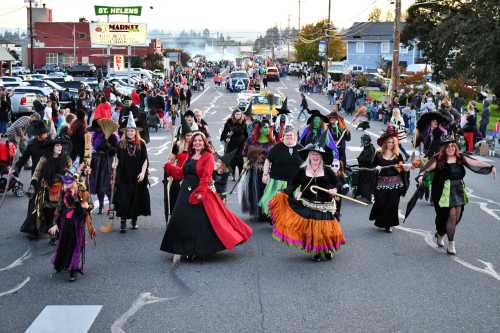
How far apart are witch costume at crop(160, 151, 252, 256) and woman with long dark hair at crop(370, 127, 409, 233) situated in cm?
306

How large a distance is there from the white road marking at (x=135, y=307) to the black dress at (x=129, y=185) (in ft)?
11.3

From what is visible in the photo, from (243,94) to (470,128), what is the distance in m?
19.8

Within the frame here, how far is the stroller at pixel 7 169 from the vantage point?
1573 cm

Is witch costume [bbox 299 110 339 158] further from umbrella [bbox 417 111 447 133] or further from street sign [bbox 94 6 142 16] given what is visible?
street sign [bbox 94 6 142 16]

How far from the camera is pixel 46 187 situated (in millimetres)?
11242

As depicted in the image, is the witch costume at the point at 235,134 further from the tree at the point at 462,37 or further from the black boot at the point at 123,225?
the tree at the point at 462,37

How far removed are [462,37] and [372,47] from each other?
216 ft

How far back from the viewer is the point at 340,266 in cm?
982

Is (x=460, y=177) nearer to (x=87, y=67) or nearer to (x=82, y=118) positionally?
(x=82, y=118)

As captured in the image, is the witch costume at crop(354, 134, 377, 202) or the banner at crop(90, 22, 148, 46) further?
the banner at crop(90, 22, 148, 46)

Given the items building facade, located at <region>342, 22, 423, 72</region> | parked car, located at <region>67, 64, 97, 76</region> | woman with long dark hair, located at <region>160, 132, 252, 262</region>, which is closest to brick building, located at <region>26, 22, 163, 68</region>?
parked car, located at <region>67, 64, 97, 76</region>

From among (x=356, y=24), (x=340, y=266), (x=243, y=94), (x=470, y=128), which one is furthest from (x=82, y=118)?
(x=356, y=24)

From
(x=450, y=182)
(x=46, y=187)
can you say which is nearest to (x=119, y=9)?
(x=46, y=187)

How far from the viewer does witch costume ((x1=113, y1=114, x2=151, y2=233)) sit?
11773 mm
